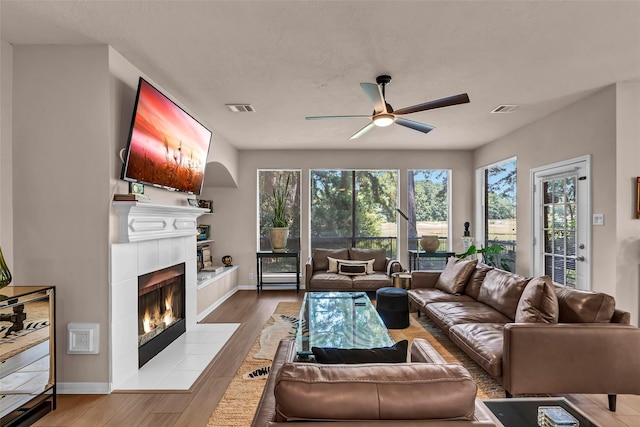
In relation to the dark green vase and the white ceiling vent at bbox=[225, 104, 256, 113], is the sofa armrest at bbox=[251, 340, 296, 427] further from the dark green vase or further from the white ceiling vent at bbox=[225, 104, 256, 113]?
the white ceiling vent at bbox=[225, 104, 256, 113]

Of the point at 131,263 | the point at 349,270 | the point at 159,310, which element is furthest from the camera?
the point at 349,270

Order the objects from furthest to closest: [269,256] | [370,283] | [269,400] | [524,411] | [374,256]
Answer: [269,256]
[374,256]
[370,283]
[524,411]
[269,400]

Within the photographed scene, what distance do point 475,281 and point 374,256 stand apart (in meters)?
2.26

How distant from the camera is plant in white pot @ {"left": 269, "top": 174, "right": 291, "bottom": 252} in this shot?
6.55 m

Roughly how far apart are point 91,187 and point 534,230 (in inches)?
203

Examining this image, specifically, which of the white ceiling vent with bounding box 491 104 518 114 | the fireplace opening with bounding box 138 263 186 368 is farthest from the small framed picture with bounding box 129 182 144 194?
the white ceiling vent with bounding box 491 104 518 114

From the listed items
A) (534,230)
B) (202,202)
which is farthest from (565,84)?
(202,202)

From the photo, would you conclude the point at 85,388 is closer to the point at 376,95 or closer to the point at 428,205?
the point at 376,95

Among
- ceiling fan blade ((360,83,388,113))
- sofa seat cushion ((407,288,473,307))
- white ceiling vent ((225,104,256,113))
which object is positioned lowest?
sofa seat cushion ((407,288,473,307))

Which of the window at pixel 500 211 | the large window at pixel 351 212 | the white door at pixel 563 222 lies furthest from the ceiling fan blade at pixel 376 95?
the large window at pixel 351 212

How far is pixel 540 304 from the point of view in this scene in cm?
276

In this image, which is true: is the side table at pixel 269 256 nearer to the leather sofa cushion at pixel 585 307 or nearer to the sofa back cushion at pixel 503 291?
the sofa back cushion at pixel 503 291

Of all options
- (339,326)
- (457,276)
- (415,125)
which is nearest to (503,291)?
(457,276)

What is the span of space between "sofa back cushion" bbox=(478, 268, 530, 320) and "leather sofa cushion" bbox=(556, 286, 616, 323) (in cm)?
57
